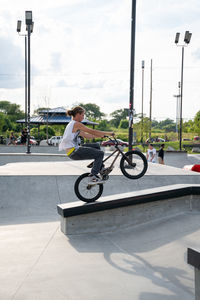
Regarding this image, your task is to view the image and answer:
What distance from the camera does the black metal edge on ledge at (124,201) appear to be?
19.7 ft

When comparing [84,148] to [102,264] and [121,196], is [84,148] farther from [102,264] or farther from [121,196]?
[102,264]

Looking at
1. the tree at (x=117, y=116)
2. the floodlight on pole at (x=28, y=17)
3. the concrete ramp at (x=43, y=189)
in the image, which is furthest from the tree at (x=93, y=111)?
the concrete ramp at (x=43, y=189)

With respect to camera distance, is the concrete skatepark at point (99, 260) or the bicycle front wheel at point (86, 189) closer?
the concrete skatepark at point (99, 260)

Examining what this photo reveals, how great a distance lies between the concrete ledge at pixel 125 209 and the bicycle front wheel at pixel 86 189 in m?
0.21

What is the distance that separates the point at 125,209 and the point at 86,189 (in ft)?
3.19

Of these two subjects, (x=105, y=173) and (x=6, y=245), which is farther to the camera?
(x=105, y=173)

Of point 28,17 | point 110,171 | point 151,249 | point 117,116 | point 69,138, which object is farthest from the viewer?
point 117,116

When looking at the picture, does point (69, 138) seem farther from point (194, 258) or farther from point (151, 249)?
point (194, 258)

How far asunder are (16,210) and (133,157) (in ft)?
12.6

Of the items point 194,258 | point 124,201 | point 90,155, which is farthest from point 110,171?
point 194,258

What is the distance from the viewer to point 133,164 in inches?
285

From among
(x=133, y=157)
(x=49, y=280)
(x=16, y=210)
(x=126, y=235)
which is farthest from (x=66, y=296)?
(x=16, y=210)

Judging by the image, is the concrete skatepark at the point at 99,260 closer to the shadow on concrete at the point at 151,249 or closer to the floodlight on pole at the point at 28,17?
the shadow on concrete at the point at 151,249

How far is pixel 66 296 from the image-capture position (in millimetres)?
3486
